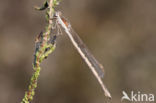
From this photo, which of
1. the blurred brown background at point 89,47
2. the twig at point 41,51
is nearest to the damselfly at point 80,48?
the twig at point 41,51

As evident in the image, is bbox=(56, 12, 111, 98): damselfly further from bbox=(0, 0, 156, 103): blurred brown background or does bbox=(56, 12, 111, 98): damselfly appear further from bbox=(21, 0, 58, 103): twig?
bbox=(0, 0, 156, 103): blurred brown background

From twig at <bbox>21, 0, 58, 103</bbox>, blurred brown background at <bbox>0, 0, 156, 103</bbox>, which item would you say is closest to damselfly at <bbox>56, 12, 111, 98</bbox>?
twig at <bbox>21, 0, 58, 103</bbox>

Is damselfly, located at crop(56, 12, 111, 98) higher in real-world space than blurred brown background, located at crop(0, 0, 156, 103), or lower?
higher

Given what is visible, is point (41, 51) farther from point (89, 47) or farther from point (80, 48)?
point (89, 47)

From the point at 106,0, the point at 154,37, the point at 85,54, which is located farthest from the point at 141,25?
the point at 85,54

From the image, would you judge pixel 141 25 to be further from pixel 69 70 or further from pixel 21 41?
pixel 21 41

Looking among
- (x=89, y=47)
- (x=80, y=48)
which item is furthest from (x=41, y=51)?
(x=89, y=47)

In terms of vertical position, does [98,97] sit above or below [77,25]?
below

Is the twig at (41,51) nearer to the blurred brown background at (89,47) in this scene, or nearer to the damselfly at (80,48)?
the damselfly at (80,48)
